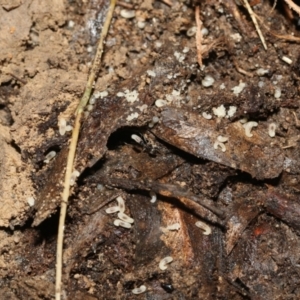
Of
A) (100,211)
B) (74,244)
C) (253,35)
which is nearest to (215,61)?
(253,35)

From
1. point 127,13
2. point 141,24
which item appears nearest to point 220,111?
point 141,24

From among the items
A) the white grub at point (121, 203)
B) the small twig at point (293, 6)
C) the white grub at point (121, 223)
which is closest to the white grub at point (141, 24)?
the small twig at point (293, 6)

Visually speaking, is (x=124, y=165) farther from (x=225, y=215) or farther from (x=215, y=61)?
(x=215, y=61)

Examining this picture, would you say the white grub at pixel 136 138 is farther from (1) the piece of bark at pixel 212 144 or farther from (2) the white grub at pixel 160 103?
(2) the white grub at pixel 160 103

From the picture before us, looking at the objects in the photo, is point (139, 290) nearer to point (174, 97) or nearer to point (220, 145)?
point (220, 145)

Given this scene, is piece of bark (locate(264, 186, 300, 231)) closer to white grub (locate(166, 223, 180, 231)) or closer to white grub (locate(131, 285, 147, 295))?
white grub (locate(166, 223, 180, 231))

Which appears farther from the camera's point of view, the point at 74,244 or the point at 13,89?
the point at 13,89

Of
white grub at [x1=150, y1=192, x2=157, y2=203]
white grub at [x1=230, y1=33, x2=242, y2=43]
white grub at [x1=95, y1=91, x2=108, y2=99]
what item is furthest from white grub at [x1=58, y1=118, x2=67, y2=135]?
white grub at [x1=230, y1=33, x2=242, y2=43]
